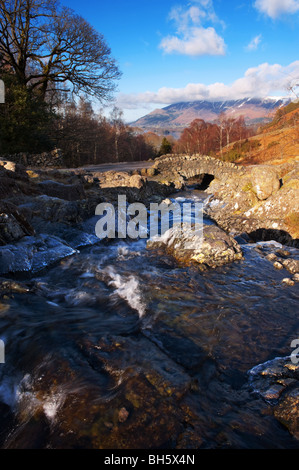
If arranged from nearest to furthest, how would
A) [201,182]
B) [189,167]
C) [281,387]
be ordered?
[281,387] < [189,167] < [201,182]

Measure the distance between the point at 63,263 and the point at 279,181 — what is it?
845 cm

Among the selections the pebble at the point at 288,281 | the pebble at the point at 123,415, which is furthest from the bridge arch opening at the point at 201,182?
the pebble at the point at 123,415

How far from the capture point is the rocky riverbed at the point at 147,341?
7.41ft

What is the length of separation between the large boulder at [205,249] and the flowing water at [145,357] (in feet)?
1.27

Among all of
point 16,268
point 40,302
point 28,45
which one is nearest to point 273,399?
point 40,302

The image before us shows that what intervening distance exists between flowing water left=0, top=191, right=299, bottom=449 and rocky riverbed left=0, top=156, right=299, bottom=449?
0.04 ft

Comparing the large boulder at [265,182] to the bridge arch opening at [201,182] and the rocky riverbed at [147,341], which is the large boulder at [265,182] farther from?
the bridge arch opening at [201,182]

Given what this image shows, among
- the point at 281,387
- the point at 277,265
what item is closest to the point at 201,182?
the point at 277,265

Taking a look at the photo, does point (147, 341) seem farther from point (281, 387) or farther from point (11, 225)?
point (11, 225)

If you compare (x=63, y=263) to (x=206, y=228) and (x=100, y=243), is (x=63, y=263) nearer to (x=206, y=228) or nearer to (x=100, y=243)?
(x=100, y=243)

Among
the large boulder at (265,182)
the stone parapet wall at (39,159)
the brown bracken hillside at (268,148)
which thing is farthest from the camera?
the brown bracken hillside at (268,148)

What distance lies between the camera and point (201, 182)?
2873 cm

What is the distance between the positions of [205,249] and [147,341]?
11.0 feet

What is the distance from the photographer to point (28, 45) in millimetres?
20703
